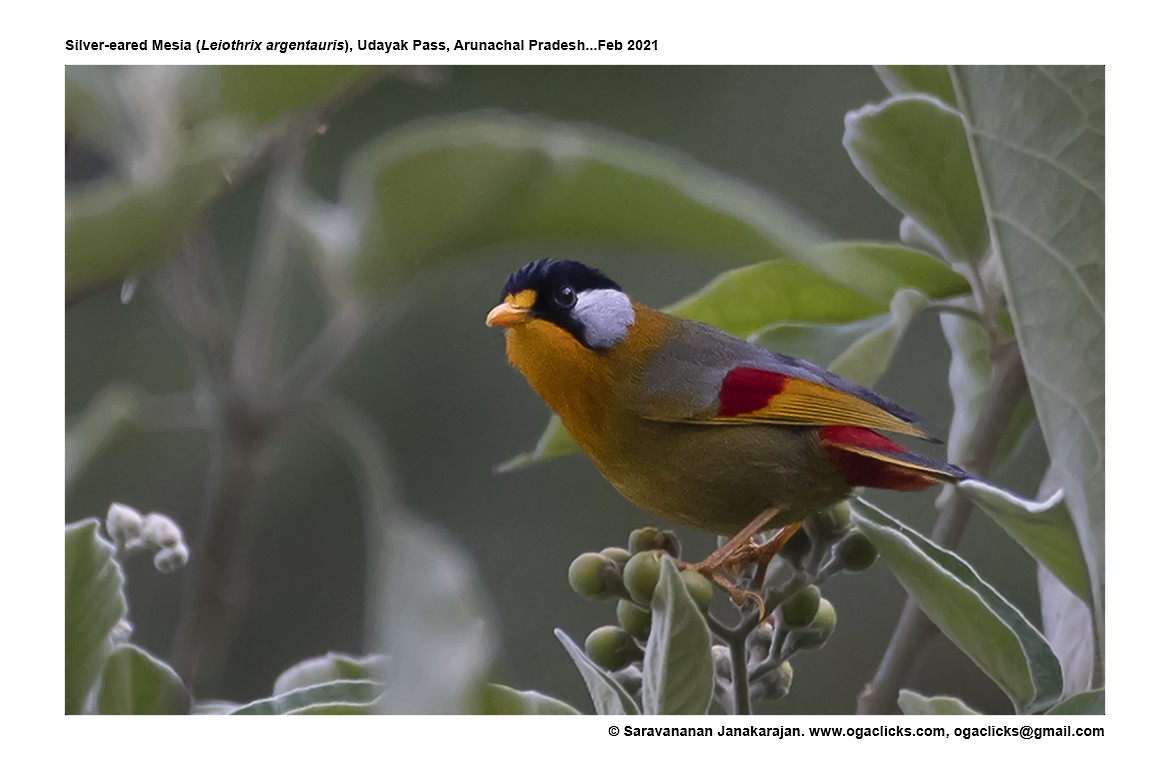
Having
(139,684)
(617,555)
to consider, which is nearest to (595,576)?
(617,555)

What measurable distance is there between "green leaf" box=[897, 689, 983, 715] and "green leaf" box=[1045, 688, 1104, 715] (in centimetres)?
11

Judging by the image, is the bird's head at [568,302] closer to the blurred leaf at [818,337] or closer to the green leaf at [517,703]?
the blurred leaf at [818,337]

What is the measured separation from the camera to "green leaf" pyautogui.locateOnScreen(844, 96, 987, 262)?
147 centimetres

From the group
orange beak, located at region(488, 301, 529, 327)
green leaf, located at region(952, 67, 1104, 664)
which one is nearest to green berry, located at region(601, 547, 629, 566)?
orange beak, located at region(488, 301, 529, 327)

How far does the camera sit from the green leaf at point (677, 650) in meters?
1.31

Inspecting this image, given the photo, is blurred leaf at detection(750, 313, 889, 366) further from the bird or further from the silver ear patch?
the silver ear patch

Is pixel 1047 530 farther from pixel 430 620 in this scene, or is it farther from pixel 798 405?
pixel 430 620

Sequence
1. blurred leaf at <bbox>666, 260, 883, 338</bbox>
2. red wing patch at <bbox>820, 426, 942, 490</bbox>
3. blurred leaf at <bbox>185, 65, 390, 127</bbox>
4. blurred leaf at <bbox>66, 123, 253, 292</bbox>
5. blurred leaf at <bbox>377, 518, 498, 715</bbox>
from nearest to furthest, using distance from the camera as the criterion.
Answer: blurred leaf at <bbox>377, 518, 498, 715</bbox> < blurred leaf at <bbox>66, 123, 253, 292</bbox> < blurred leaf at <bbox>185, 65, 390, 127</bbox> < blurred leaf at <bbox>666, 260, 883, 338</bbox> < red wing patch at <bbox>820, 426, 942, 490</bbox>

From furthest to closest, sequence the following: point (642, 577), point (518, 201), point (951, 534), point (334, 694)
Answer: point (951, 534) → point (334, 694) → point (642, 577) → point (518, 201)

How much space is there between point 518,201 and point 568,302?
0.54 meters

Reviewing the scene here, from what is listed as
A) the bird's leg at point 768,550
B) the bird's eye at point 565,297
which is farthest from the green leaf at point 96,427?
the bird's leg at point 768,550

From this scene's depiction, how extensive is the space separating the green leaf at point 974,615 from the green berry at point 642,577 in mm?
287

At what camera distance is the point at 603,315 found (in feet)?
5.91
